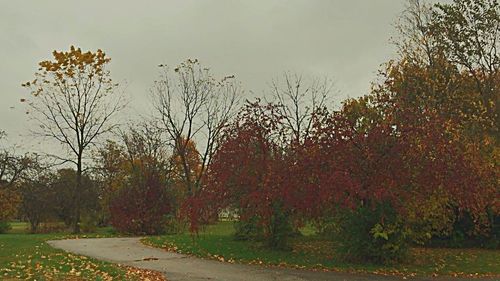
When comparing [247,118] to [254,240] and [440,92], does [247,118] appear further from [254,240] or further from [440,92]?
[440,92]

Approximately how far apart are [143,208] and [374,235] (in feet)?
59.8

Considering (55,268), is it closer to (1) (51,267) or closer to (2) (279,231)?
(1) (51,267)

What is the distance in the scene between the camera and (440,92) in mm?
23609

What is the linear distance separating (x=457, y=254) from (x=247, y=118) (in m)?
9.55

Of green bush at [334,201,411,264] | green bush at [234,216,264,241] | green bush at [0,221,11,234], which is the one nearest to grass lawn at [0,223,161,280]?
green bush at [334,201,411,264]

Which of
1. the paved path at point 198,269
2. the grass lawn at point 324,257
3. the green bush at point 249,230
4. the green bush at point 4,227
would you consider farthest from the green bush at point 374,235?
the green bush at point 4,227

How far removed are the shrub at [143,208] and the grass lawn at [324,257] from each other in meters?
7.63

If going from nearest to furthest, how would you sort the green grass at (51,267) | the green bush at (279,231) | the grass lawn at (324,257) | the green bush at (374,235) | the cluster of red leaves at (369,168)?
→ 1. the green grass at (51,267)
2. the cluster of red leaves at (369,168)
3. the grass lawn at (324,257)
4. the green bush at (374,235)
5. the green bush at (279,231)

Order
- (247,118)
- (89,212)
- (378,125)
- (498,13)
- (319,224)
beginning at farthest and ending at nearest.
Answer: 1. (89,212)
2. (498,13)
3. (247,118)
4. (319,224)
5. (378,125)

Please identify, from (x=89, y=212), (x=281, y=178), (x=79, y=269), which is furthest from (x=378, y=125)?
(x=89, y=212)

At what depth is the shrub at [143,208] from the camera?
3011 centimetres

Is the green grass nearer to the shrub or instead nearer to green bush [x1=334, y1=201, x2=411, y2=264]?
green bush [x1=334, y1=201, x2=411, y2=264]

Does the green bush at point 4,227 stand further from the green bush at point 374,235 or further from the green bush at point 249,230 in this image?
the green bush at point 374,235

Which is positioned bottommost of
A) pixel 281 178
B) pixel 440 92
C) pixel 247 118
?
pixel 281 178
